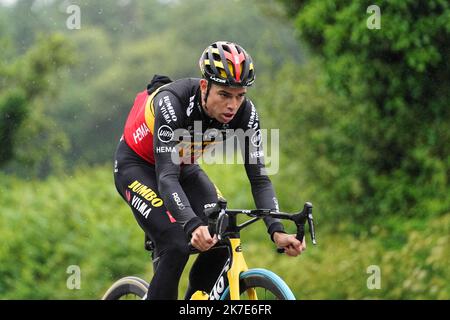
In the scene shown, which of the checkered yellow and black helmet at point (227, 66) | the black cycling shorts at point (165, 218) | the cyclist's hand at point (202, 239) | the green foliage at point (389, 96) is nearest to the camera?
the cyclist's hand at point (202, 239)

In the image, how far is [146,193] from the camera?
6582mm

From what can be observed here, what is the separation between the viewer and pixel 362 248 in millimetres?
13492

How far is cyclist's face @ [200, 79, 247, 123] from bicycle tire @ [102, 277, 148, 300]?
1.85m

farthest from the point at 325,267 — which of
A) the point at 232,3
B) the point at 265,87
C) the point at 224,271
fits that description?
the point at 232,3

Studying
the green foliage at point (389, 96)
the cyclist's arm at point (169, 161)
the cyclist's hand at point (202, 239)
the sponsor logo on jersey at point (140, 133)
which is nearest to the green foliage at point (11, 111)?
the green foliage at point (389, 96)

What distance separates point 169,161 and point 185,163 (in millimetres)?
731

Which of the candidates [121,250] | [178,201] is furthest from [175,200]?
[121,250]

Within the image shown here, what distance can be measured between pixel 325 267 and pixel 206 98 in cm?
761

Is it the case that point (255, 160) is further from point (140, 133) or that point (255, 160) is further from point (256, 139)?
point (140, 133)

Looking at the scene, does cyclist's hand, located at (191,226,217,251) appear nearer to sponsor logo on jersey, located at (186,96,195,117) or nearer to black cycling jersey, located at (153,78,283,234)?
black cycling jersey, located at (153,78,283,234)

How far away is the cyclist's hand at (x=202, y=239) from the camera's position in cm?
566

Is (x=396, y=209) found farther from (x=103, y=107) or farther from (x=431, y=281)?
(x=103, y=107)

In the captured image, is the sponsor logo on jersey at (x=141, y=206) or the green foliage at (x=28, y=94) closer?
the sponsor logo on jersey at (x=141, y=206)

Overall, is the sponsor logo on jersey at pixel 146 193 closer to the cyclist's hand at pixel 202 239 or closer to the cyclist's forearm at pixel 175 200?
the cyclist's forearm at pixel 175 200
